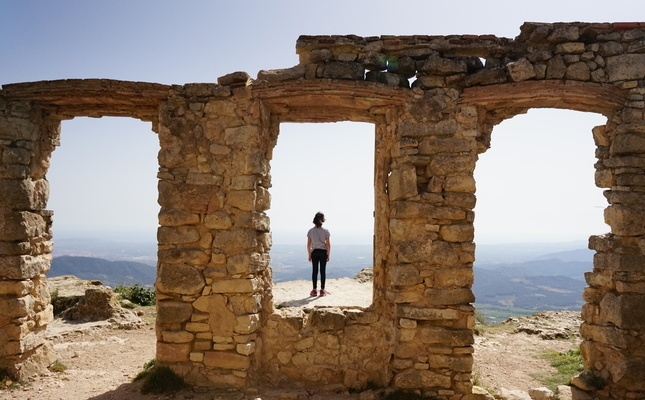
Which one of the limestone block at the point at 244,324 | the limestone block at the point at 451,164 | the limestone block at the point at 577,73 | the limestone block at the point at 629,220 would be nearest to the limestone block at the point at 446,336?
the limestone block at the point at 451,164

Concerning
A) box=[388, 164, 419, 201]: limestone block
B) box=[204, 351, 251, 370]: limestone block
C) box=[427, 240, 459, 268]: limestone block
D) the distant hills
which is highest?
box=[388, 164, 419, 201]: limestone block

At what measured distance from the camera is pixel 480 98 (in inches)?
222

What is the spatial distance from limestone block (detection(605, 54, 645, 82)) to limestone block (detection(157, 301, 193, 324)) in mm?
6370

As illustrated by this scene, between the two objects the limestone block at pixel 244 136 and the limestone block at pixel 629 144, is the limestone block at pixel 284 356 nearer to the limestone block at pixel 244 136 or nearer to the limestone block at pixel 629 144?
the limestone block at pixel 244 136

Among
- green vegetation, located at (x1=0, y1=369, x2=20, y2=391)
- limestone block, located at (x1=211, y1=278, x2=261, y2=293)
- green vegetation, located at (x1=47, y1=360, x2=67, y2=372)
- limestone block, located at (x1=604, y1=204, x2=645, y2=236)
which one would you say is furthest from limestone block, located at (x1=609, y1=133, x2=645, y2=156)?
green vegetation, located at (x1=0, y1=369, x2=20, y2=391)

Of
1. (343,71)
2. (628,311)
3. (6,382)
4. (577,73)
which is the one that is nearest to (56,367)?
(6,382)

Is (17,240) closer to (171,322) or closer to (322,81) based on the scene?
(171,322)

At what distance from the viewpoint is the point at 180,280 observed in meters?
5.64

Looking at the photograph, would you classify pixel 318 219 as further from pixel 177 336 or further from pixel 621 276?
pixel 621 276

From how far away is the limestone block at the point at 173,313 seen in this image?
5621 millimetres

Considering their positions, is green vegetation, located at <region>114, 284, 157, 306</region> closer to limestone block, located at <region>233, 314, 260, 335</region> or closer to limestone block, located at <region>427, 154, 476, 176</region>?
limestone block, located at <region>233, 314, 260, 335</region>

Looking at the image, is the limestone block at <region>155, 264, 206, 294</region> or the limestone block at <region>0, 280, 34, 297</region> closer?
the limestone block at <region>155, 264, 206, 294</region>

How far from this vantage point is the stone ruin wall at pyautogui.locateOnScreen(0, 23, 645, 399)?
18.2ft

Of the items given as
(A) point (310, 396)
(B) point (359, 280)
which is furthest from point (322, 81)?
(B) point (359, 280)
